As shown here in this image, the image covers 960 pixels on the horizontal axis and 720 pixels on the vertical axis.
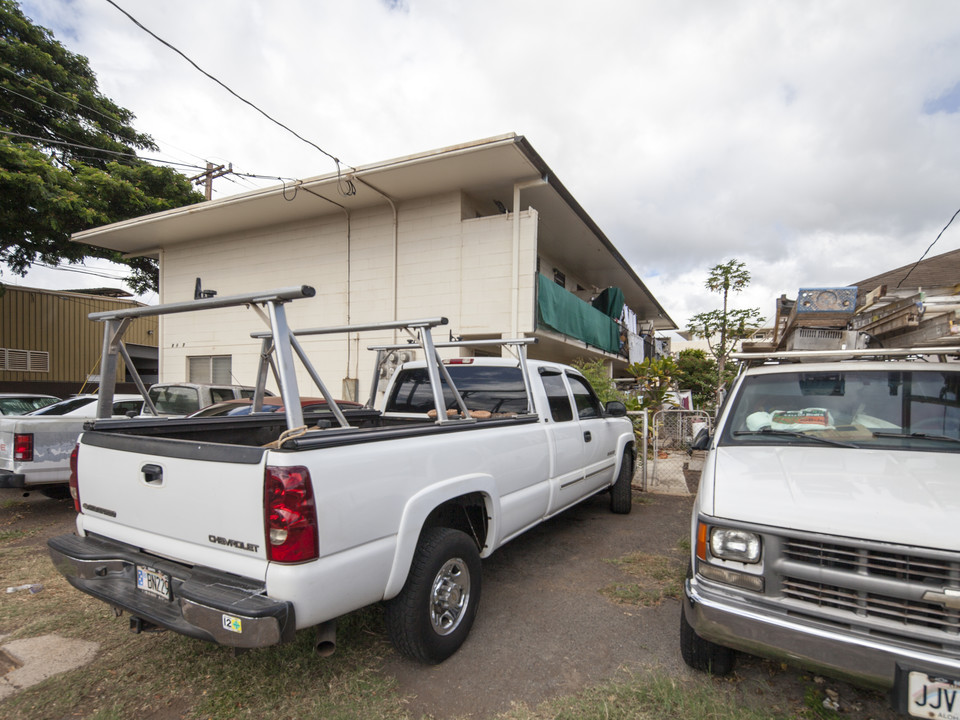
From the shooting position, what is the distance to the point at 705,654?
2711 mm

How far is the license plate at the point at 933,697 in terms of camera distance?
1.87 metres

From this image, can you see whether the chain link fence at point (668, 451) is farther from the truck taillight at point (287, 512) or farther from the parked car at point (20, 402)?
A: the parked car at point (20, 402)

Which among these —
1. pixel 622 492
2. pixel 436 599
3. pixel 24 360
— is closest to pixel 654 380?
pixel 622 492

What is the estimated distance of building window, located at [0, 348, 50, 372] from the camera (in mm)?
16281

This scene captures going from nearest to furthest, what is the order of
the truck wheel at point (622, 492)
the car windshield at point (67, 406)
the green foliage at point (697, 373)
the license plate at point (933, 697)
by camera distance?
the license plate at point (933, 697), the truck wheel at point (622, 492), the car windshield at point (67, 406), the green foliage at point (697, 373)

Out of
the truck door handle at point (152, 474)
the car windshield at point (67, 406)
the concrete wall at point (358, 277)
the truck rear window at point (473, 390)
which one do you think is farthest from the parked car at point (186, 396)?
the truck door handle at point (152, 474)

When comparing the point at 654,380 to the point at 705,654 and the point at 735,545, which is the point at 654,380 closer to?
the point at 705,654

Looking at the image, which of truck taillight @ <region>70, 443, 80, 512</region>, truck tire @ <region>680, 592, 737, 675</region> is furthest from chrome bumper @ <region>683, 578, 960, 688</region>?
truck taillight @ <region>70, 443, 80, 512</region>

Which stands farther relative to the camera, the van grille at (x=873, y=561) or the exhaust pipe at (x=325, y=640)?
the exhaust pipe at (x=325, y=640)

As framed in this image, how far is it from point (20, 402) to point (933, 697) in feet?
36.7

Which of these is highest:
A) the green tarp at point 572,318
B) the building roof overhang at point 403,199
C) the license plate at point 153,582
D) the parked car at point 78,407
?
the building roof overhang at point 403,199

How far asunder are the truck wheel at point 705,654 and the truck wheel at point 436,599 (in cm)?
121

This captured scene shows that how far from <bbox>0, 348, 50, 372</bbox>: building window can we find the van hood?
69.8 ft

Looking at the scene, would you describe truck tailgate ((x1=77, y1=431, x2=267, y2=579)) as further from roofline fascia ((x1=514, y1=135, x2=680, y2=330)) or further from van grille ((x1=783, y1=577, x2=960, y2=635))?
roofline fascia ((x1=514, y1=135, x2=680, y2=330))
